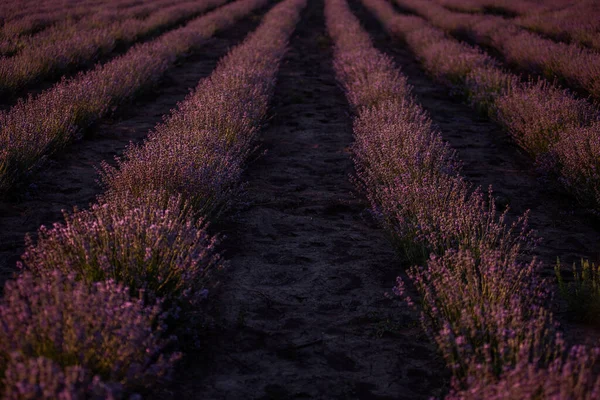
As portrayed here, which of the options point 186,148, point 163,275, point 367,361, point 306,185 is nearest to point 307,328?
point 367,361

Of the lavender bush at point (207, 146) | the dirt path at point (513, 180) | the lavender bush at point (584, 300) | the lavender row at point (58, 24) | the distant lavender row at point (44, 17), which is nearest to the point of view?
the lavender bush at point (584, 300)

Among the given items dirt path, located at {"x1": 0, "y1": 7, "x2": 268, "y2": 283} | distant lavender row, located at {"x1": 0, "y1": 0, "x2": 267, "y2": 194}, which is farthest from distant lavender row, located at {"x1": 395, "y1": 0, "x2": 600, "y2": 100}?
distant lavender row, located at {"x1": 0, "y1": 0, "x2": 267, "y2": 194}

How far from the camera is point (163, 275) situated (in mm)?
2912

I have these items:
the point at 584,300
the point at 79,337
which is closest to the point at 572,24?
the point at 584,300

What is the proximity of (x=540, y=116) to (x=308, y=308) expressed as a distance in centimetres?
390

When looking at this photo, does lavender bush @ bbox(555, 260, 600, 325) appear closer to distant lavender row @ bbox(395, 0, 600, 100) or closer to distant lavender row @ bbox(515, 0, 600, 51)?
distant lavender row @ bbox(395, 0, 600, 100)

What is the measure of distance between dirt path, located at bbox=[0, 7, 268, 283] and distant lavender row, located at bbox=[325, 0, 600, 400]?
2291 mm

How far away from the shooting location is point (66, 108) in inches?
240

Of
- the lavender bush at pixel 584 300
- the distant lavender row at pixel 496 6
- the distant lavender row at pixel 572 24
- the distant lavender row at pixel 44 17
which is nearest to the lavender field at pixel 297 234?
the lavender bush at pixel 584 300

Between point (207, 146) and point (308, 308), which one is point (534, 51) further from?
point (308, 308)

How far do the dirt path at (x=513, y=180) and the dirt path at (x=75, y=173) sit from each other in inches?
133

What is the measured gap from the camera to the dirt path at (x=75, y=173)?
163 inches

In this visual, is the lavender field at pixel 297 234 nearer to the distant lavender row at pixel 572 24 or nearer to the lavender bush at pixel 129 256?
the lavender bush at pixel 129 256

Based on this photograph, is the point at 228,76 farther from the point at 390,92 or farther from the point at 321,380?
the point at 321,380
